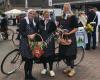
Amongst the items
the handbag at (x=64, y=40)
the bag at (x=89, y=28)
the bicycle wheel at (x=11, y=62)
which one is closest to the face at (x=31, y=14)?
the handbag at (x=64, y=40)

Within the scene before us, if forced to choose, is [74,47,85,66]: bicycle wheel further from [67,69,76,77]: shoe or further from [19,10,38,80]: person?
[19,10,38,80]: person

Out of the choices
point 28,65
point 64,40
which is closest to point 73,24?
point 64,40

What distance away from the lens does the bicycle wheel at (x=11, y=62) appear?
9266mm

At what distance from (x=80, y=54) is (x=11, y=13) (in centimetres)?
4758

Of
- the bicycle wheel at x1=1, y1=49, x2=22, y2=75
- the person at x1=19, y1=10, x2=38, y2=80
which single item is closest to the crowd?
the person at x1=19, y1=10, x2=38, y2=80

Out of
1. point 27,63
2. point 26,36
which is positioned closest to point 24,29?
point 26,36

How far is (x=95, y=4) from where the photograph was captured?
120 feet

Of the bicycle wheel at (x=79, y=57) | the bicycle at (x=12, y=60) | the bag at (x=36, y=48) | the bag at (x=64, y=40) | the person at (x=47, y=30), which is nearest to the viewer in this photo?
the bag at (x=36, y=48)

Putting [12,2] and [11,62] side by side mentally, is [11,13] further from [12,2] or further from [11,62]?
[11,62]

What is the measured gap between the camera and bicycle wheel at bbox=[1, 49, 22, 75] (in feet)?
30.4

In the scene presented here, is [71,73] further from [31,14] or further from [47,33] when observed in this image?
[31,14]

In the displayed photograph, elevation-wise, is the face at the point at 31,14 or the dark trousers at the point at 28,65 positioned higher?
the face at the point at 31,14

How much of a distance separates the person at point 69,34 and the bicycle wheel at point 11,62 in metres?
1.12

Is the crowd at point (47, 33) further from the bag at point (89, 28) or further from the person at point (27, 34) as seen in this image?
the bag at point (89, 28)
